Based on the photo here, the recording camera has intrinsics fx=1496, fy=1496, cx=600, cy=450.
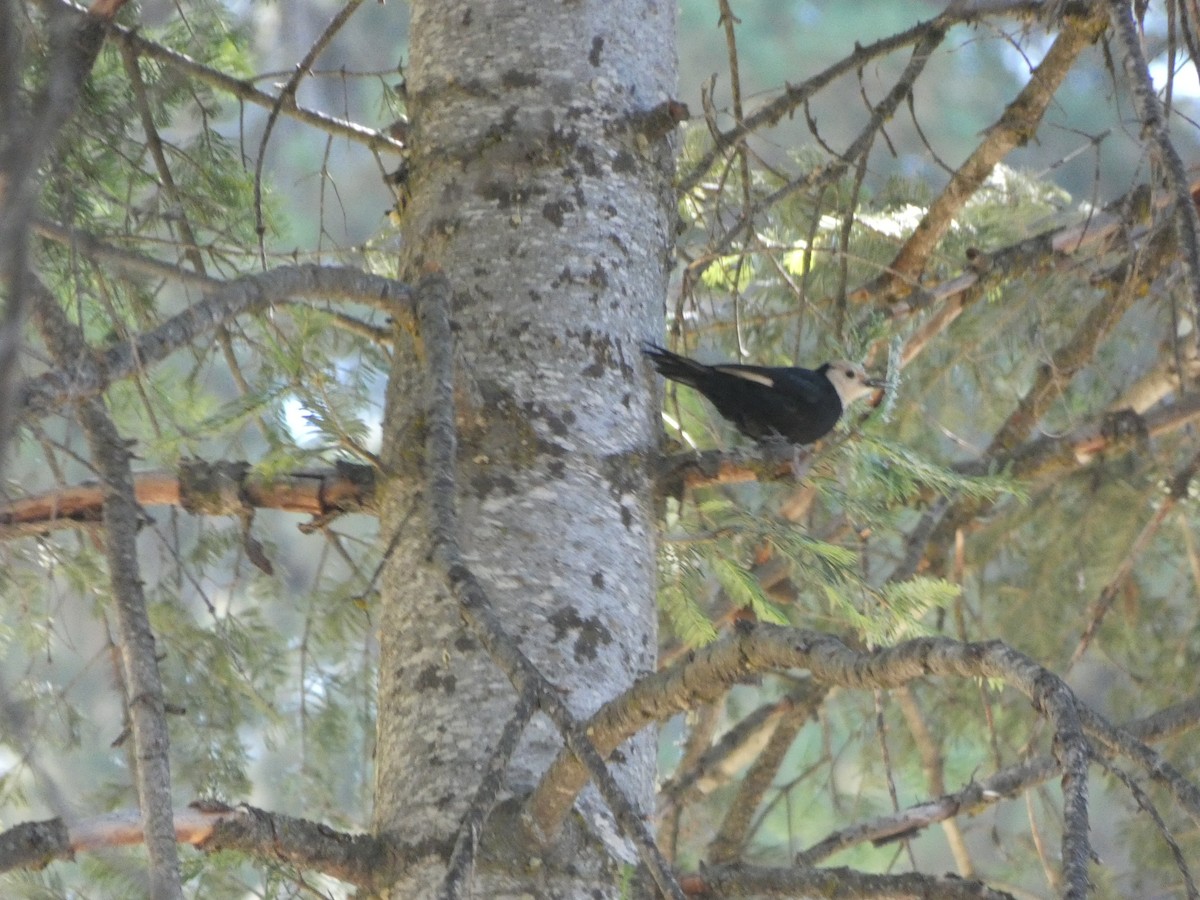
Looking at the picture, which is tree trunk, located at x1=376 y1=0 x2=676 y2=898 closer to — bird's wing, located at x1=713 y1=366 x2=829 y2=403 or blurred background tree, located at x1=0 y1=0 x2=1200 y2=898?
blurred background tree, located at x1=0 y1=0 x2=1200 y2=898

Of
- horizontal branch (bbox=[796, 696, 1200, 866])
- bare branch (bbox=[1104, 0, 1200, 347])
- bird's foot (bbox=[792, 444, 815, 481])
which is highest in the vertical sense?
bare branch (bbox=[1104, 0, 1200, 347])

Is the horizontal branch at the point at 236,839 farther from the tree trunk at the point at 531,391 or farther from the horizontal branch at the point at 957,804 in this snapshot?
the horizontal branch at the point at 957,804

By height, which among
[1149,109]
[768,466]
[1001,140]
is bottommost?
[768,466]

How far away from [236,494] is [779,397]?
5.40 ft

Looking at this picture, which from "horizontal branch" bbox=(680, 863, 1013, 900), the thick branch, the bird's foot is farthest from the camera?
the bird's foot

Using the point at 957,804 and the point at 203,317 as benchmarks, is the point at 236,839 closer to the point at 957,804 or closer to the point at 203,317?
the point at 203,317

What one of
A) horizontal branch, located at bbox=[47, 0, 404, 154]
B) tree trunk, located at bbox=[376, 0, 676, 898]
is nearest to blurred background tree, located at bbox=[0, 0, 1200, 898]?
horizontal branch, located at bbox=[47, 0, 404, 154]

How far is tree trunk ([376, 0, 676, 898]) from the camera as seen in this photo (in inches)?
72.0

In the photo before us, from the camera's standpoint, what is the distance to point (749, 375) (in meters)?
3.21

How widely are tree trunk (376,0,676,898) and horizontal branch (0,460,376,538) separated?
0.19 ft

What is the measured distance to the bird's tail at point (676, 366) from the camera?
7.47 feet

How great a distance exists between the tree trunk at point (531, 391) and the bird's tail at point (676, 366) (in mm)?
32

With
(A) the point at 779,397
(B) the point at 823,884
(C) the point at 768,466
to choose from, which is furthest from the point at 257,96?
(B) the point at 823,884

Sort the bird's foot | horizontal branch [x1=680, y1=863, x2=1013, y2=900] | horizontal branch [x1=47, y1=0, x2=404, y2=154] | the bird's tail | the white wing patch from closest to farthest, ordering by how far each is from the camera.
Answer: horizontal branch [x1=680, y1=863, x2=1013, y2=900] < the bird's foot < the bird's tail < horizontal branch [x1=47, y1=0, x2=404, y2=154] < the white wing patch
